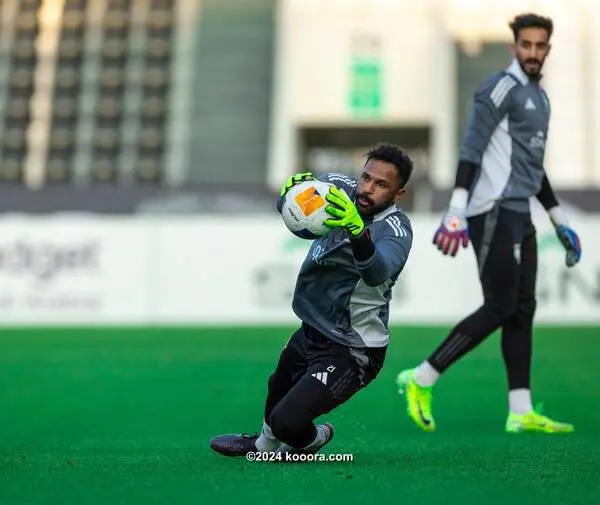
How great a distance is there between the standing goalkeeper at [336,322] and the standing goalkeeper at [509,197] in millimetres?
1101

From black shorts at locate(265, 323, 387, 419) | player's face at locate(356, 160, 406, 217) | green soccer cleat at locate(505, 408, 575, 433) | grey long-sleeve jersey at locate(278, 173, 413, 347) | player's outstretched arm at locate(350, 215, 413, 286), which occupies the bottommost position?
green soccer cleat at locate(505, 408, 575, 433)

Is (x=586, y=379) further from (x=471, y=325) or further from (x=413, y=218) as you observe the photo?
(x=413, y=218)

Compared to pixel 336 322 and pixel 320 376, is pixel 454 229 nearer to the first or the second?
pixel 336 322

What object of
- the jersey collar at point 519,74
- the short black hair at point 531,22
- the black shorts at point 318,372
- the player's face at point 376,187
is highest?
the short black hair at point 531,22

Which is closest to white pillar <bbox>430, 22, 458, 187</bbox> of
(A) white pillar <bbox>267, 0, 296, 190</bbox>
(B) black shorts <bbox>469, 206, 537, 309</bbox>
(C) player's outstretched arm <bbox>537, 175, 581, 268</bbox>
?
(A) white pillar <bbox>267, 0, 296, 190</bbox>

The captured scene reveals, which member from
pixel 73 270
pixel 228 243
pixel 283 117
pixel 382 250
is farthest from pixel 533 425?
pixel 283 117

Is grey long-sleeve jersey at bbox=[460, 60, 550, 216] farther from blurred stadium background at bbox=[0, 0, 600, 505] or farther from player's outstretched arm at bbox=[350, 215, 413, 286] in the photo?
player's outstretched arm at bbox=[350, 215, 413, 286]

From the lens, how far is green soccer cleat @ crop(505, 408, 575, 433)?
18.3ft

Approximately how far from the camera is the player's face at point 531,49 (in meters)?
5.79

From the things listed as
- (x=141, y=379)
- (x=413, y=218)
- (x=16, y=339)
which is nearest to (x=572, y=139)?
(x=413, y=218)

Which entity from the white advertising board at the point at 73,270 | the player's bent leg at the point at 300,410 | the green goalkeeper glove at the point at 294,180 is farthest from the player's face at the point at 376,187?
the white advertising board at the point at 73,270

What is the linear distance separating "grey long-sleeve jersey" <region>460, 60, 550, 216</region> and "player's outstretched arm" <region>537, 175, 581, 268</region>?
9.6 inches

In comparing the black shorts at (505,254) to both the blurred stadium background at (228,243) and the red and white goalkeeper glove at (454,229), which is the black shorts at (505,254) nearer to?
the red and white goalkeeper glove at (454,229)

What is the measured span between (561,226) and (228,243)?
8783mm
